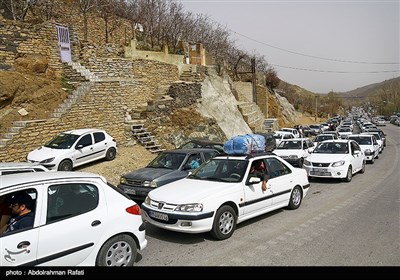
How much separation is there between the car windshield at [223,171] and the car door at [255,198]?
199mm

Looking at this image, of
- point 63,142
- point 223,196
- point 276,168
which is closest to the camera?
point 223,196

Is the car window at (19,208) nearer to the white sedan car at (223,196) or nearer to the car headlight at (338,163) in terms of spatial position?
the white sedan car at (223,196)

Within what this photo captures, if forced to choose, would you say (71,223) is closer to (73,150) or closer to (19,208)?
(19,208)

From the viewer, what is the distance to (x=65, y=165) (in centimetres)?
1111

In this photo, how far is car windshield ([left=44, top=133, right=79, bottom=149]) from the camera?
1146 centimetres

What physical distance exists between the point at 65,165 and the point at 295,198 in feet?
26.2

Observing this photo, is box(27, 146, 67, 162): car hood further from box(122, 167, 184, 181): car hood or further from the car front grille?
the car front grille

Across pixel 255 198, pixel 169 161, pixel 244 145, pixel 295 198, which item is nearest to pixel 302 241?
pixel 255 198

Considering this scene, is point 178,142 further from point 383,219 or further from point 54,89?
point 383,219

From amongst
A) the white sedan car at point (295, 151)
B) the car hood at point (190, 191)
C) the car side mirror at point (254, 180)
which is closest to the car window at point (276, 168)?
the car side mirror at point (254, 180)

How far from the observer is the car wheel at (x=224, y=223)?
5600 millimetres

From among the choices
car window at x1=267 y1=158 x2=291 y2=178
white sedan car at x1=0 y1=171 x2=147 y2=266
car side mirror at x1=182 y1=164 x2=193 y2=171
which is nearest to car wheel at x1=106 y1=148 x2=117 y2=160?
car side mirror at x1=182 y1=164 x2=193 y2=171

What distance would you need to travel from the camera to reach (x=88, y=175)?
446 centimetres

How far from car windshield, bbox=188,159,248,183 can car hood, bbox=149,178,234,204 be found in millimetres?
278
